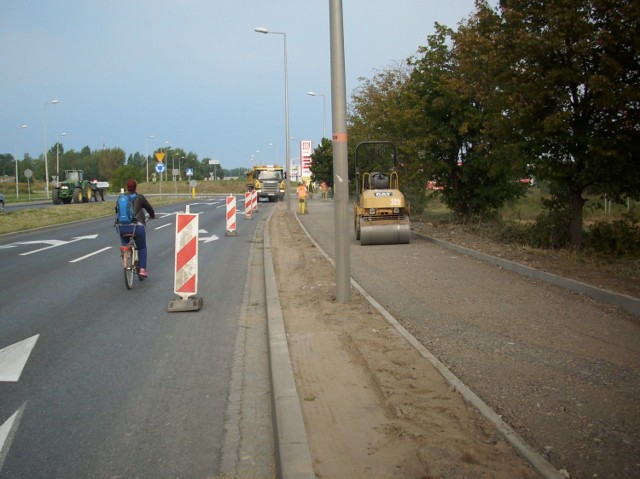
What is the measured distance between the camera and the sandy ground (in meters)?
3.91

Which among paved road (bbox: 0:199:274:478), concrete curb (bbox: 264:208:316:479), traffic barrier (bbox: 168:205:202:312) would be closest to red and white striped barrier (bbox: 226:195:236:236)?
paved road (bbox: 0:199:274:478)

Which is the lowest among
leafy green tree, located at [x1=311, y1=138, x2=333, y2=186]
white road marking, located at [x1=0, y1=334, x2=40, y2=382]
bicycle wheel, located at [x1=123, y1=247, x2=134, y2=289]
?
white road marking, located at [x1=0, y1=334, x2=40, y2=382]

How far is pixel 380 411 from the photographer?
4707mm

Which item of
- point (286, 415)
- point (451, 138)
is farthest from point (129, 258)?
point (451, 138)

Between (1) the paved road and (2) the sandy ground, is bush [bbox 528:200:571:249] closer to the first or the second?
(2) the sandy ground

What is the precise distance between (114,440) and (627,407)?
3.82 m

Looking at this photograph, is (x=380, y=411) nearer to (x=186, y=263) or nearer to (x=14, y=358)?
(x=14, y=358)

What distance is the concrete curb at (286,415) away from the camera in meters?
3.74

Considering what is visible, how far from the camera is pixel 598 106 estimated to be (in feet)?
40.0

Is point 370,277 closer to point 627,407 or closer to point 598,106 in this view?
point 598,106

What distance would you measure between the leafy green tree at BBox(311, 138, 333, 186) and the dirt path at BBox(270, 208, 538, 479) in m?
43.5

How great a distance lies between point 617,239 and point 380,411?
37.7 feet

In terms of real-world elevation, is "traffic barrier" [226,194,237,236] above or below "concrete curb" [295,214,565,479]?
above

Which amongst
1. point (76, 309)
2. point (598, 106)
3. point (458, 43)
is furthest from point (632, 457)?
point (458, 43)
